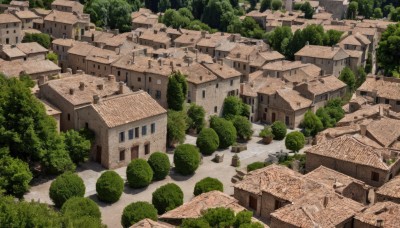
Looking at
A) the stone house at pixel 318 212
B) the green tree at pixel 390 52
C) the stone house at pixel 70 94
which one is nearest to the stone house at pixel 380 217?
the stone house at pixel 318 212

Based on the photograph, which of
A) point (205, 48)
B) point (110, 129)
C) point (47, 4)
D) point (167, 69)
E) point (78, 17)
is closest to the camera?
point (110, 129)

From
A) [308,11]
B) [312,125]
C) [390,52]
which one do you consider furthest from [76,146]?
[308,11]

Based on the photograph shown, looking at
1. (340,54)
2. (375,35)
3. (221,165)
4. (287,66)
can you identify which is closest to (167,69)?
(221,165)

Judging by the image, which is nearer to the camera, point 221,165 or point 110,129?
point 110,129

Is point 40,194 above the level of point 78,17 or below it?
below

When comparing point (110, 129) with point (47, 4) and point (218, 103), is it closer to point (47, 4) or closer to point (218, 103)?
point (218, 103)

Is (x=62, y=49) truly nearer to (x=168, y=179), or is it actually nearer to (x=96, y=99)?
(x=96, y=99)

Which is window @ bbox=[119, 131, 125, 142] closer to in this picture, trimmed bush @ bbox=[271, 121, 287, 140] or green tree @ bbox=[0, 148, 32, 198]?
green tree @ bbox=[0, 148, 32, 198]
